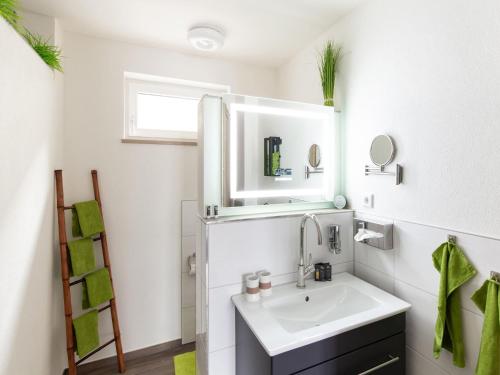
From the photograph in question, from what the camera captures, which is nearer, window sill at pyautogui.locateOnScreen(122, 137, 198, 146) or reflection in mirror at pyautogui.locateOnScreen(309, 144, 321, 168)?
reflection in mirror at pyautogui.locateOnScreen(309, 144, 321, 168)

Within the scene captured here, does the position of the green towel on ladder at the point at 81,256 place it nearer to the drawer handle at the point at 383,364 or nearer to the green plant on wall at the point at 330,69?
the drawer handle at the point at 383,364

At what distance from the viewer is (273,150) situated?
5.17 ft

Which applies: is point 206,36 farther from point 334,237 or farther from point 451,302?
point 451,302

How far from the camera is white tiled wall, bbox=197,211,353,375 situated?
123 cm

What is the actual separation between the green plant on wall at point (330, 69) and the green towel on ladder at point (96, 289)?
1849 millimetres

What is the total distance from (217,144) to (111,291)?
49.3 inches

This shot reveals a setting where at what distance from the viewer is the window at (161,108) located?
1942 millimetres

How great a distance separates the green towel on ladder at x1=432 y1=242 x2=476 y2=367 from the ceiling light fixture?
1722 mm

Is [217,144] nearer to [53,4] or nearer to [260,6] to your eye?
[260,6]

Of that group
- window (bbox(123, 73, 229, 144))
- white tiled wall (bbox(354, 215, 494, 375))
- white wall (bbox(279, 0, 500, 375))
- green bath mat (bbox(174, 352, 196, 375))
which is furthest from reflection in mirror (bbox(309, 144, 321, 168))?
green bath mat (bbox(174, 352, 196, 375))

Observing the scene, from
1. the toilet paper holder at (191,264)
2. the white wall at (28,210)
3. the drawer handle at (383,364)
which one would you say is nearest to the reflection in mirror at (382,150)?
the drawer handle at (383,364)

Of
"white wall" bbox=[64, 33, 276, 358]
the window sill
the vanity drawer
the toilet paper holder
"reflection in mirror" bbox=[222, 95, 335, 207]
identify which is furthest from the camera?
the toilet paper holder

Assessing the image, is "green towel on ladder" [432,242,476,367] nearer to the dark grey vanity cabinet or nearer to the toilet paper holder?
the dark grey vanity cabinet

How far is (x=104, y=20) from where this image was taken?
1.60 metres
